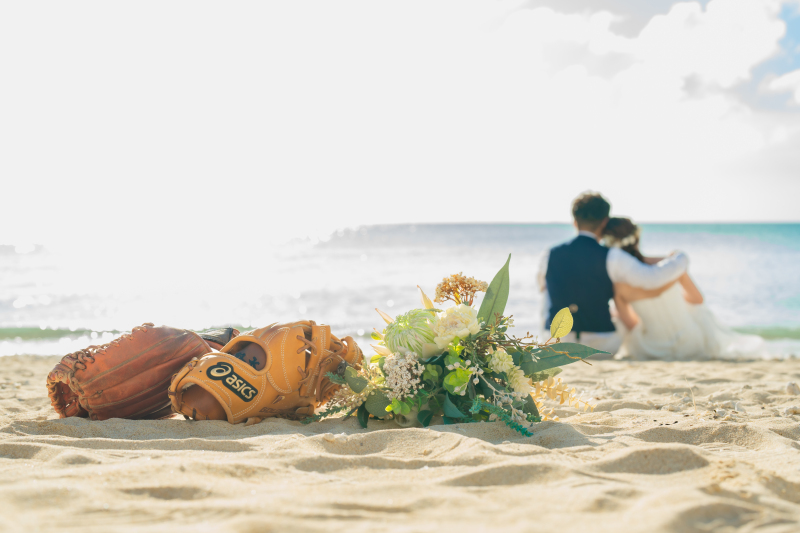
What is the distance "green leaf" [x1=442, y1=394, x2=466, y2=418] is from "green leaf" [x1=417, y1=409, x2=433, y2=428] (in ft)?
0.27

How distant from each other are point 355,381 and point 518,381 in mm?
706

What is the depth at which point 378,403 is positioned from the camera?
236cm

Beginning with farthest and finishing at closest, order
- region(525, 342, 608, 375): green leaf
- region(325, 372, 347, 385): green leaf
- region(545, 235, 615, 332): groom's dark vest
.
A: region(545, 235, 615, 332): groom's dark vest < region(325, 372, 347, 385): green leaf < region(525, 342, 608, 375): green leaf

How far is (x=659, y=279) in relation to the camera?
5832 millimetres

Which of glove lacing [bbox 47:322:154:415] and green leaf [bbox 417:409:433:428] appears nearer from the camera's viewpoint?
green leaf [bbox 417:409:433:428]

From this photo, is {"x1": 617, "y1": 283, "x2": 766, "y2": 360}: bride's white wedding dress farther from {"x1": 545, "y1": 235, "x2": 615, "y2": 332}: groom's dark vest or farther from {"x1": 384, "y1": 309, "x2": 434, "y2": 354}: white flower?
{"x1": 384, "y1": 309, "x2": 434, "y2": 354}: white flower

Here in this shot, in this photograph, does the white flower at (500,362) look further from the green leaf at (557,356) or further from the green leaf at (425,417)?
the green leaf at (425,417)

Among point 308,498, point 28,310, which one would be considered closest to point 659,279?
point 308,498

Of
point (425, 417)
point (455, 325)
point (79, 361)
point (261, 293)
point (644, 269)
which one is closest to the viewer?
point (455, 325)

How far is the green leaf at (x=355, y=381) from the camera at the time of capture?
7.86ft

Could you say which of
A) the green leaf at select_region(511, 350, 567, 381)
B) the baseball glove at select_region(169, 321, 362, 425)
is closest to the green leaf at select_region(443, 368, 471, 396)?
the green leaf at select_region(511, 350, 567, 381)

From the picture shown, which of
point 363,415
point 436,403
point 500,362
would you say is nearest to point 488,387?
point 500,362

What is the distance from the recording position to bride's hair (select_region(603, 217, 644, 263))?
601cm

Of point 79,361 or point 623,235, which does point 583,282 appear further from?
point 79,361
